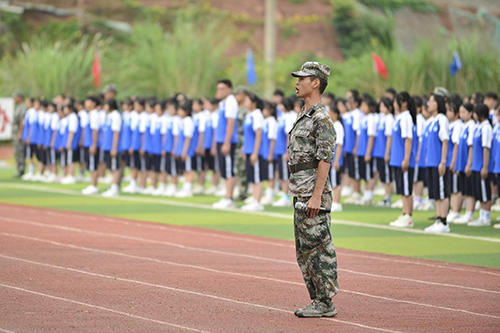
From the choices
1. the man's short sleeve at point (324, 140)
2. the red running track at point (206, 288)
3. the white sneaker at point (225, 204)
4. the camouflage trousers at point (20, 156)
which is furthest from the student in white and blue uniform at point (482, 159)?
the camouflage trousers at point (20, 156)

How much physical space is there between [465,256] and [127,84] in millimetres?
25039

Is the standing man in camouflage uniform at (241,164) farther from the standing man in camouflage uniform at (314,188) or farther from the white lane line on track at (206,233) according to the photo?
the standing man in camouflage uniform at (314,188)

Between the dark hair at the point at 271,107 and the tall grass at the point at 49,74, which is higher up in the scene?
the tall grass at the point at 49,74

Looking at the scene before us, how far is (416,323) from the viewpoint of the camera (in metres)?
6.73

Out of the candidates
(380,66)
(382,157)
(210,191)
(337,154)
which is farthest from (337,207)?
(380,66)

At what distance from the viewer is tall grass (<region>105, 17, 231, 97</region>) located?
32719mm

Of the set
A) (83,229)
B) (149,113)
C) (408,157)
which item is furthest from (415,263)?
(149,113)

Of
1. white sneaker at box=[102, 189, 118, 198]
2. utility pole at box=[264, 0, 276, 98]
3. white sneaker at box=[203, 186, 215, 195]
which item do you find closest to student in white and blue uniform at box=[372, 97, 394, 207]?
white sneaker at box=[203, 186, 215, 195]

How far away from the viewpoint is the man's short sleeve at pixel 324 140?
266 inches

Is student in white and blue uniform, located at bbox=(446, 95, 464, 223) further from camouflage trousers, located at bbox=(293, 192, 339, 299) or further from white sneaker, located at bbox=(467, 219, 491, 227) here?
camouflage trousers, located at bbox=(293, 192, 339, 299)

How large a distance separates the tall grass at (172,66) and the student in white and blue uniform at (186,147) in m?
14.0

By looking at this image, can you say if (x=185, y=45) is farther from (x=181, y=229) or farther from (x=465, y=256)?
(x=465, y=256)

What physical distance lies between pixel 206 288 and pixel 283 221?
6373mm

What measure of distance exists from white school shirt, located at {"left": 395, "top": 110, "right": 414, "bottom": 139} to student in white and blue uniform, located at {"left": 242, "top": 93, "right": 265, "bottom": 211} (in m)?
3.57
